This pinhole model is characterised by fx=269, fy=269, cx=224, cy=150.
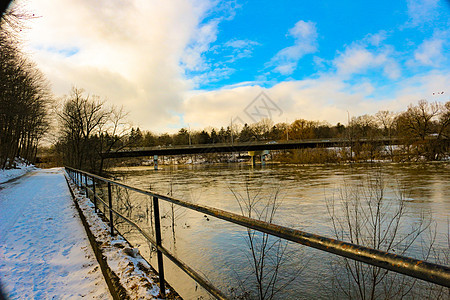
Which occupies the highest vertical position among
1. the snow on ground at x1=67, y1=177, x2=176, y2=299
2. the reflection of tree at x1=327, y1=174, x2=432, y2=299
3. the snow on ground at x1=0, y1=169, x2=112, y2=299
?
the snow on ground at x1=67, y1=177, x2=176, y2=299

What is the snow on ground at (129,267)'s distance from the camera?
8.95 ft

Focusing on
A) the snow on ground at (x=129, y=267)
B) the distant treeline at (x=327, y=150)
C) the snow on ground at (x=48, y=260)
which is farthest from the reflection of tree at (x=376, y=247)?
the distant treeline at (x=327, y=150)

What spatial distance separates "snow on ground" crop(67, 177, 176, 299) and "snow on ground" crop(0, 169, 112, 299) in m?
0.22

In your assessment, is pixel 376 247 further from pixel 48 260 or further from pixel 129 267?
pixel 48 260

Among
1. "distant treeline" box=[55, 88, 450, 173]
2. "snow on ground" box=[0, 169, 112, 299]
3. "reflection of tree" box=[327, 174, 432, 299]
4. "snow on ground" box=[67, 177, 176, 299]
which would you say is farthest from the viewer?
"distant treeline" box=[55, 88, 450, 173]

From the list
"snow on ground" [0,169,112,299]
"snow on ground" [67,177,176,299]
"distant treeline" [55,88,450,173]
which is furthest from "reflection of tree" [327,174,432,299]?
"distant treeline" [55,88,450,173]

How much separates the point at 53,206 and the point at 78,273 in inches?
228

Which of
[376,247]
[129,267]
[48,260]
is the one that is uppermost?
[129,267]

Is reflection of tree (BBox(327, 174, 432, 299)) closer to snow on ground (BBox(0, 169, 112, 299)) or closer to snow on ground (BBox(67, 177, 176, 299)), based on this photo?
snow on ground (BBox(67, 177, 176, 299))

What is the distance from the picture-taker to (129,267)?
332 cm

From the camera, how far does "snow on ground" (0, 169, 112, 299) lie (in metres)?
3.14

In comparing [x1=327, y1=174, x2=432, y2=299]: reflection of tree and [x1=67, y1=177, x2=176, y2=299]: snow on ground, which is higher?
[x1=67, y1=177, x2=176, y2=299]: snow on ground

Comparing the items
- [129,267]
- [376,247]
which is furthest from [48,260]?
[376,247]

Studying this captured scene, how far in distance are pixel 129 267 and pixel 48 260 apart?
1.62m
